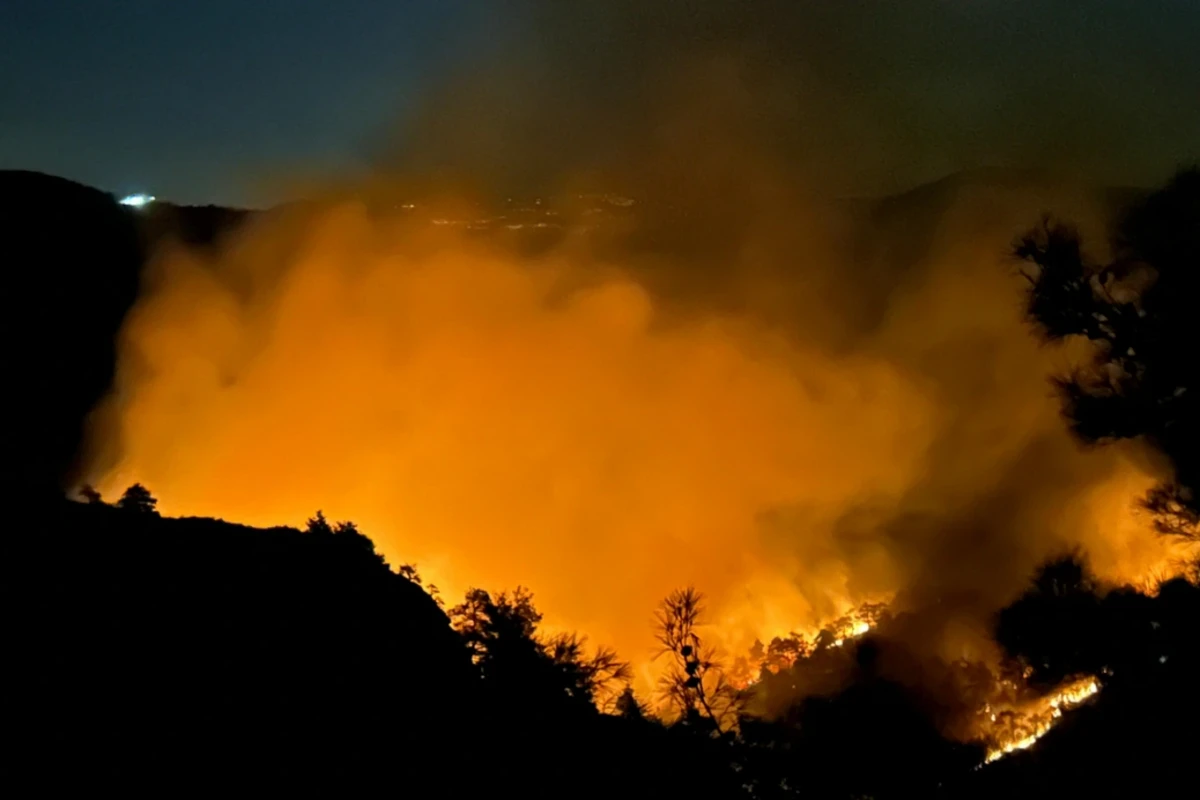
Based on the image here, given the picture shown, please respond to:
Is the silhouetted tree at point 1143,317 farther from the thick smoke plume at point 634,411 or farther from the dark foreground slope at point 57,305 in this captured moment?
the dark foreground slope at point 57,305

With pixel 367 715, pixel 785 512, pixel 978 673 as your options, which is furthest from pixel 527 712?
pixel 785 512

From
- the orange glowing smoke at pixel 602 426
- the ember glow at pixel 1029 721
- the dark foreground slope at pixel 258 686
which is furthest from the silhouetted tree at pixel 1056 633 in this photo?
the orange glowing smoke at pixel 602 426

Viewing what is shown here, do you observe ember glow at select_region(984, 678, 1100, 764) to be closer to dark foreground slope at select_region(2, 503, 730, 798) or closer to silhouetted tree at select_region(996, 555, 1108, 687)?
silhouetted tree at select_region(996, 555, 1108, 687)

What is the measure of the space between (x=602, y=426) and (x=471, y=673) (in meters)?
36.6

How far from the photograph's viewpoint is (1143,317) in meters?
13.7

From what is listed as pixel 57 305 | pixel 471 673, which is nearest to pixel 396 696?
pixel 471 673

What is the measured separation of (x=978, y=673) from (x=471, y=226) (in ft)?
146

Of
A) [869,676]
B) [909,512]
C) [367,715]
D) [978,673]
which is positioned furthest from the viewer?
[909,512]

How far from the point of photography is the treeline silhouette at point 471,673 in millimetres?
9336

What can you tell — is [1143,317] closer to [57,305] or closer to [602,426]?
[602,426]

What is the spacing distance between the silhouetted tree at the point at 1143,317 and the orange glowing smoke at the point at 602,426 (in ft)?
63.1

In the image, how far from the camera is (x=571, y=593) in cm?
3919

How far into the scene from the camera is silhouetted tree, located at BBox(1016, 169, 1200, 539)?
12.9 meters

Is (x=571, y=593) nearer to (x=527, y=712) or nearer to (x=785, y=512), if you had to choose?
(x=785, y=512)
